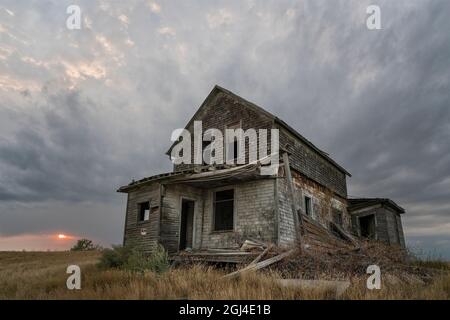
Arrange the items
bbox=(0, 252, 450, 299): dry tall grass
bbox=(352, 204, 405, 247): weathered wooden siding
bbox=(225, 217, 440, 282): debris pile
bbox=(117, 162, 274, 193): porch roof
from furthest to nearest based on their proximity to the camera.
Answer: bbox=(352, 204, 405, 247): weathered wooden siding, bbox=(117, 162, 274, 193): porch roof, bbox=(225, 217, 440, 282): debris pile, bbox=(0, 252, 450, 299): dry tall grass

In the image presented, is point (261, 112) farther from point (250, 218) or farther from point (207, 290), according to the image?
point (207, 290)

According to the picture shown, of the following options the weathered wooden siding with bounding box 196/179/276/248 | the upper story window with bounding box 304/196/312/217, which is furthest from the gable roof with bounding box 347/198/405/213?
the weathered wooden siding with bounding box 196/179/276/248

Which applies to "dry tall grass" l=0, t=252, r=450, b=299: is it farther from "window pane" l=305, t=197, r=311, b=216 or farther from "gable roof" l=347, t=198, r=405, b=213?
"gable roof" l=347, t=198, r=405, b=213

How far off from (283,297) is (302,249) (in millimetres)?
4236

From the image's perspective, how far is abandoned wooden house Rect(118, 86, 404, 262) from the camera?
12.1m

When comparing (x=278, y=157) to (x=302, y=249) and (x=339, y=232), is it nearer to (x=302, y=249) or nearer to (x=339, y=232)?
(x=302, y=249)

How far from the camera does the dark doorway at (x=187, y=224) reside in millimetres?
14047

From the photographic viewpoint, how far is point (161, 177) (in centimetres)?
1255

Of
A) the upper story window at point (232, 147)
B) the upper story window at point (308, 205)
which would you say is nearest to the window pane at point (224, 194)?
the upper story window at point (232, 147)

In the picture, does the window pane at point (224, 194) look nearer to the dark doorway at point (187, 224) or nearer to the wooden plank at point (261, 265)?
the dark doorway at point (187, 224)

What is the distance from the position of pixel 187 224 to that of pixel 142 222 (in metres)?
2.19

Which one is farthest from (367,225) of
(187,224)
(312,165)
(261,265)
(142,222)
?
(142,222)
